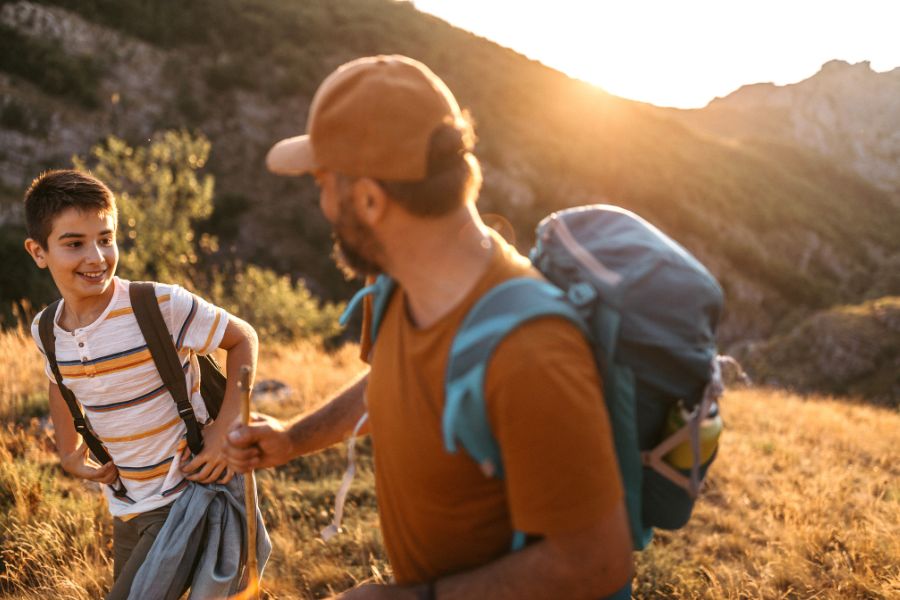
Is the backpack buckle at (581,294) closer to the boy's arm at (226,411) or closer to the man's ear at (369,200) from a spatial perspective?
the man's ear at (369,200)

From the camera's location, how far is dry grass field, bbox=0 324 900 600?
10.1 ft

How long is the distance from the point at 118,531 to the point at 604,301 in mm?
2126

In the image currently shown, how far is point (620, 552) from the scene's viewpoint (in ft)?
3.58

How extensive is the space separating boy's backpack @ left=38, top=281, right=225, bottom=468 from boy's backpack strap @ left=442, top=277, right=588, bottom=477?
137 centimetres

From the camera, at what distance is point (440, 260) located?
1310 mm

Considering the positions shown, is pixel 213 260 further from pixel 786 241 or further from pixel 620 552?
pixel 786 241

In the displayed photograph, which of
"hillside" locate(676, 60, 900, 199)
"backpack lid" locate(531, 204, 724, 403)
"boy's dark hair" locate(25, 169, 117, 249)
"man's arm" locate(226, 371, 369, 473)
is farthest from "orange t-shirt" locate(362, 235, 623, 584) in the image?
"hillside" locate(676, 60, 900, 199)

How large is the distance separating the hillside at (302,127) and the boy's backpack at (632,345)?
21657 millimetres

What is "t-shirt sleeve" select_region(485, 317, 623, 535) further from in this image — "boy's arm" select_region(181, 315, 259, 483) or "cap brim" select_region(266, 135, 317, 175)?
"boy's arm" select_region(181, 315, 259, 483)

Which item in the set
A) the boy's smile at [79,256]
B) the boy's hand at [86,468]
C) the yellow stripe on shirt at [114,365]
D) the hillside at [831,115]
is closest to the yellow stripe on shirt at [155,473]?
the boy's hand at [86,468]

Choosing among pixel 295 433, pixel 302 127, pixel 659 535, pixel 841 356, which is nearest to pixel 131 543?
pixel 295 433

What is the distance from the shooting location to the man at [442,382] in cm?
104

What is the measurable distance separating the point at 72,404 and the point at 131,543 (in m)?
0.59

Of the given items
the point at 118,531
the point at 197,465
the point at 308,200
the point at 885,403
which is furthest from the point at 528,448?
the point at 308,200
